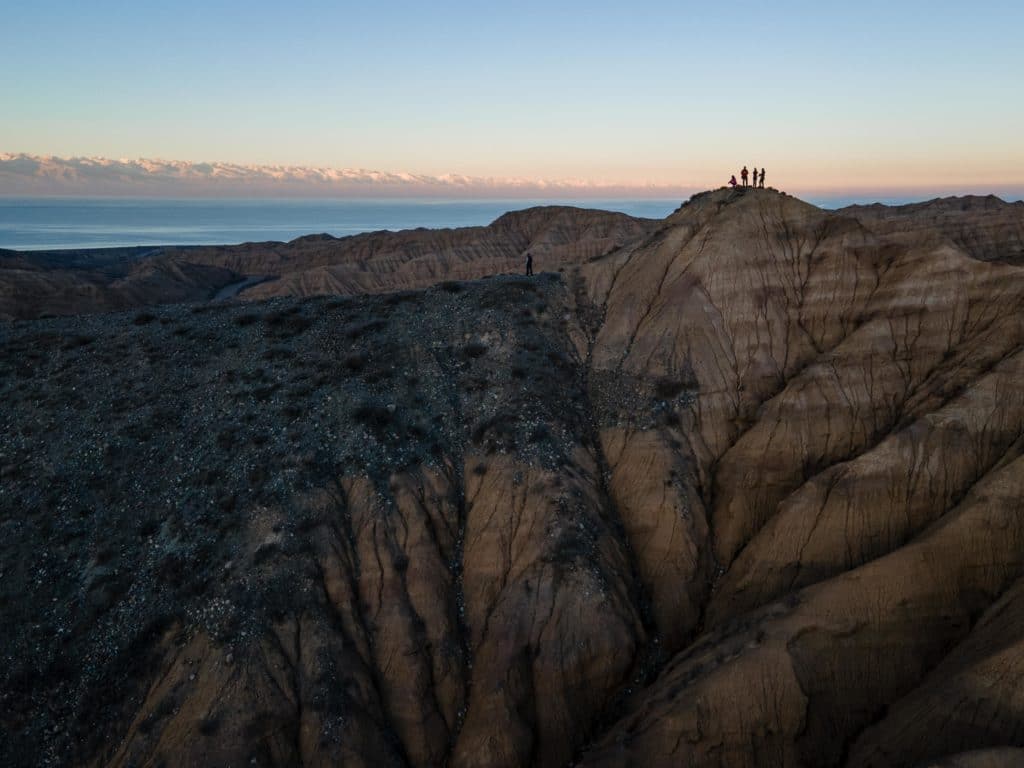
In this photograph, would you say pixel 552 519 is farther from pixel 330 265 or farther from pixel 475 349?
pixel 330 265

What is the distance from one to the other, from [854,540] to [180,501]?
2516 centimetres

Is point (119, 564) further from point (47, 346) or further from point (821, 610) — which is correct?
point (821, 610)

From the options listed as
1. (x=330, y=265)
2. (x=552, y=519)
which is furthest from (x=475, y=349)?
(x=330, y=265)

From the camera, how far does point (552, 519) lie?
26.4 metres

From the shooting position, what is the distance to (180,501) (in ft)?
87.8

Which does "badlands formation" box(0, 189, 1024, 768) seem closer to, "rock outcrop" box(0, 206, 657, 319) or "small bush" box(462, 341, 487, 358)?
"small bush" box(462, 341, 487, 358)

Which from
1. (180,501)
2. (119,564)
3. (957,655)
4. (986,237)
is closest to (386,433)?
(180,501)

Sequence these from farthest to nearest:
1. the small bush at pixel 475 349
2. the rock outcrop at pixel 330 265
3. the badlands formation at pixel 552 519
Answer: the rock outcrop at pixel 330 265 → the small bush at pixel 475 349 → the badlands formation at pixel 552 519

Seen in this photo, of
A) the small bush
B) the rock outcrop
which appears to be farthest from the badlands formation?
the rock outcrop

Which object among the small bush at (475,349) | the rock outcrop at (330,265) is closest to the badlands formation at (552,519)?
the small bush at (475,349)

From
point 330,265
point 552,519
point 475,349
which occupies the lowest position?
point 552,519

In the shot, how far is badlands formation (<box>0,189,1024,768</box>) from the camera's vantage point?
2078 cm

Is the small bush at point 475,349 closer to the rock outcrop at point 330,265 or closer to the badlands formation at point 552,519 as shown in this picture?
the badlands formation at point 552,519

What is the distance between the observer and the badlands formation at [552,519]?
20.8 m
